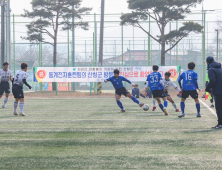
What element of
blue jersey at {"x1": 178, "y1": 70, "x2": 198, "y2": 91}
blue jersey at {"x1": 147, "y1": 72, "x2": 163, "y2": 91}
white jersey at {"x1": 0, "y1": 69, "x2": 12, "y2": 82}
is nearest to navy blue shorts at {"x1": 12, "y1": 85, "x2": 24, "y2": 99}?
white jersey at {"x1": 0, "y1": 69, "x2": 12, "y2": 82}

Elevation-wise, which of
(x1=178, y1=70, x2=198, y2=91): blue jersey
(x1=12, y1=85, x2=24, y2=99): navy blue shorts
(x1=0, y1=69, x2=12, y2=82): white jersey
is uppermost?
(x1=0, y1=69, x2=12, y2=82): white jersey

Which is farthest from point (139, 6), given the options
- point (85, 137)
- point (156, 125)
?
point (85, 137)

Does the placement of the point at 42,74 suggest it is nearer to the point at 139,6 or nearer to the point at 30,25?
the point at 30,25

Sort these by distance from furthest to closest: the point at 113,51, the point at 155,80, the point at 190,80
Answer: the point at 113,51 → the point at 155,80 → the point at 190,80

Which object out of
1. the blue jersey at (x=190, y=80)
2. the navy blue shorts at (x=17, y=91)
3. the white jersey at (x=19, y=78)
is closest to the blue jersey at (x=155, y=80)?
the blue jersey at (x=190, y=80)

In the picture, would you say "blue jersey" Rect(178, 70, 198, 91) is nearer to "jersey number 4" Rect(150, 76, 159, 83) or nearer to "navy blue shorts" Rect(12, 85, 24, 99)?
"jersey number 4" Rect(150, 76, 159, 83)

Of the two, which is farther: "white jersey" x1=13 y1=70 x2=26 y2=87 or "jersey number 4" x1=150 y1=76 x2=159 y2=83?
"jersey number 4" x1=150 y1=76 x2=159 y2=83

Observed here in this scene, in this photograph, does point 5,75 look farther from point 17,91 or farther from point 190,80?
point 190,80

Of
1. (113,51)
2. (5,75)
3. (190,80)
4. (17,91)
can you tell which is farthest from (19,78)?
(113,51)

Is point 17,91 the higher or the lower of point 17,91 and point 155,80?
the lower

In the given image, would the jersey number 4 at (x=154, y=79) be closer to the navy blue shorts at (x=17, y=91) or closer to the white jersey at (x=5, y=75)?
the navy blue shorts at (x=17, y=91)

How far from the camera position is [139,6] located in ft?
98.6

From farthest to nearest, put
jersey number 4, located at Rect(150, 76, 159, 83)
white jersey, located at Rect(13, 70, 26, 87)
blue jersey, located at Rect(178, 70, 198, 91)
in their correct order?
jersey number 4, located at Rect(150, 76, 159, 83)
white jersey, located at Rect(13, 70, 26, 87)
blue jersey, located at Rect(178, 70, 198, 91)

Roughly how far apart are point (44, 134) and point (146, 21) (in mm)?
24911
